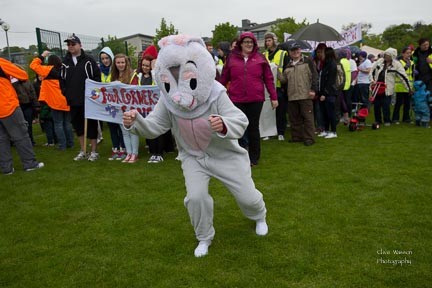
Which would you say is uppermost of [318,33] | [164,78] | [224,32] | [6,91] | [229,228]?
[224,32]

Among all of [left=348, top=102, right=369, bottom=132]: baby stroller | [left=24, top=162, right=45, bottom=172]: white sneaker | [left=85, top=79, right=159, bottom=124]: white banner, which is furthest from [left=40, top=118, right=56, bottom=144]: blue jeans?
[left=348, top=102, right=369, bottom=132]: baby stroller

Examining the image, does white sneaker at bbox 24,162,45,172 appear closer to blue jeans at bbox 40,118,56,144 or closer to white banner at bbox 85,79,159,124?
white banner at bbox 85,79,159,124

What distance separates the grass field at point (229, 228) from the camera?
317cm

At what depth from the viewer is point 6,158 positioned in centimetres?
682

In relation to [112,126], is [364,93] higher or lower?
higher

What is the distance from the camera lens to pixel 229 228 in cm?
407

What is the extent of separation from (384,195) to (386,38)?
6577cm

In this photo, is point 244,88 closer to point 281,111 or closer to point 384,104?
point 281,111

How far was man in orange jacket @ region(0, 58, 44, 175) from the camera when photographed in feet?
21.0

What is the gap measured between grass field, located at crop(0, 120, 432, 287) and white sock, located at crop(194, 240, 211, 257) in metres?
0.07

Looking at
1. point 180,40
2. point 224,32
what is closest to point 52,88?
point 180,40

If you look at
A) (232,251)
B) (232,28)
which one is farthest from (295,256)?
(232,28)

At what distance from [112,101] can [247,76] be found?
2.89 metres

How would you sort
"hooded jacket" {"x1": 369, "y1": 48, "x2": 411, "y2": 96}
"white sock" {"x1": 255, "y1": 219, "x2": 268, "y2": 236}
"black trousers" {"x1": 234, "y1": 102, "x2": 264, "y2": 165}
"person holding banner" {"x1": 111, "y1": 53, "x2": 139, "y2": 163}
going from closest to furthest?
"white sock" {"x1": 255, "y1": 219, "x2": 268, "y2": 236} < "black trousers" {"x1": 234, "y1": 102, "x2": 264, "y2": 165} < "person holding banner" {"x1": 111, "y1": 53, "x2": 139, "y2": 163} < "hooded jacket" {"x1": 369, "y1": 48, "x2": 411, "y2": 96}
